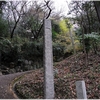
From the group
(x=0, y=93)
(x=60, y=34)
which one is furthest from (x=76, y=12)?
(x=0, y=93)

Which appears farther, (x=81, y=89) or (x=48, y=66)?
(x=48, y=66)

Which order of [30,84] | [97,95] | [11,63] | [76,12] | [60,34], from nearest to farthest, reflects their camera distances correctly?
1. [97,95]
2. [30,84]
3. [76,12]
4. [11,63]
5. [60,34]

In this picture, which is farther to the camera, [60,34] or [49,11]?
[60,34]

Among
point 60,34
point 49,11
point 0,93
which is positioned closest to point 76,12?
point 49,11

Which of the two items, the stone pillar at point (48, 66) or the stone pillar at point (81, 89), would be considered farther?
the stone pillar at point (48, 66)

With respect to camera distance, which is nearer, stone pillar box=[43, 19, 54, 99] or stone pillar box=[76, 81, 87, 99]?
stone pillar box=[76, 81, 87, 99]

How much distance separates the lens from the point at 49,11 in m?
17.9

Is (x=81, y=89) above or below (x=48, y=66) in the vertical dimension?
below

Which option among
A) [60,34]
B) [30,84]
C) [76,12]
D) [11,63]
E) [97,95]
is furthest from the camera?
[60,34]

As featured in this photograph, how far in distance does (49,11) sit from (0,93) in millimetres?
13445

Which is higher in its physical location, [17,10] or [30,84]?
[17,10]

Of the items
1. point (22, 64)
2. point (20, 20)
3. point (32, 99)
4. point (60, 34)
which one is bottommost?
point (32, 99)

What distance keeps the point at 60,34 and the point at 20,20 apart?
17.0 ft

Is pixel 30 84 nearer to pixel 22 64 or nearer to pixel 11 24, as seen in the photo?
pixel 22 64
